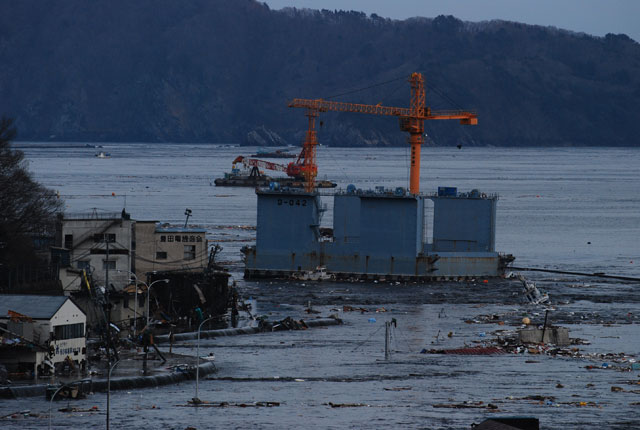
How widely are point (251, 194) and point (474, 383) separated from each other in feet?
Answer: 483

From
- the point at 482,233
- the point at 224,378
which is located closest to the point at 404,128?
the point at 482,233

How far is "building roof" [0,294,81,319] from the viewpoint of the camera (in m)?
45.3

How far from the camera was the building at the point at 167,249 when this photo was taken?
65.1 m

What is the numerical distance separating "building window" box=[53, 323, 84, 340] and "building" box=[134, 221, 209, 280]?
17912mm

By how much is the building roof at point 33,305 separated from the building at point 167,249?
56.7 feet

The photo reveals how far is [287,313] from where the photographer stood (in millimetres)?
66250

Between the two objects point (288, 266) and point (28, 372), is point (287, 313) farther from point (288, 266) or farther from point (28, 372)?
point (28, 372)

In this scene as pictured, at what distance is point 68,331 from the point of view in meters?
45.7

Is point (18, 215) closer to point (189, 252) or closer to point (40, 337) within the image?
point (189, 252)

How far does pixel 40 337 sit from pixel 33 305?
180 centimetres

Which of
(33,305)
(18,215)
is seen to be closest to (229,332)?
(33,305)

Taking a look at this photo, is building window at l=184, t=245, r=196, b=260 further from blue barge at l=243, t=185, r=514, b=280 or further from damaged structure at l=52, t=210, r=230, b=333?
blue barge at l=243, t=185, r=514, b=280

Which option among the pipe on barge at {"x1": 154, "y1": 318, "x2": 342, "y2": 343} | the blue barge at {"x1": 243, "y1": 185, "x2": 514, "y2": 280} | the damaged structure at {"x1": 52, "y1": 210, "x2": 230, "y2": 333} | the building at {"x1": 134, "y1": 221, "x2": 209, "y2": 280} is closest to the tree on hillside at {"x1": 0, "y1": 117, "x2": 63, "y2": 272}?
the damaged structure at {"x1": 52, "y1": 210, "x2": 230, "y2": 333}

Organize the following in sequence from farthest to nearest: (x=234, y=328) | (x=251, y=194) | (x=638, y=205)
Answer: (x=251, y=194) → (x=638, y=205) → (x=234, y=328)
